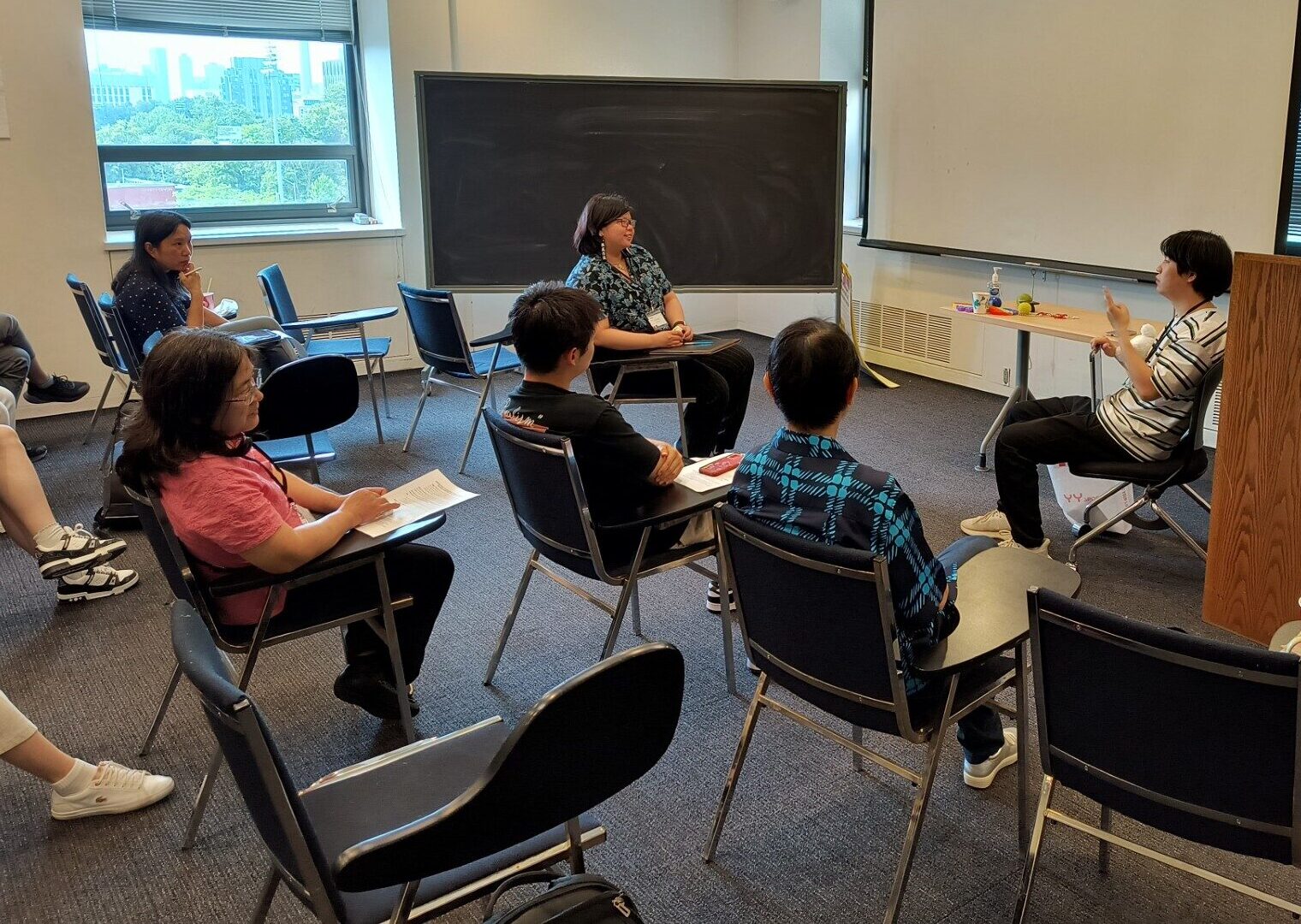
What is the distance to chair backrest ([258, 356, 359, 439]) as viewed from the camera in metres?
3.87

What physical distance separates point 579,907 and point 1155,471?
2690 mm

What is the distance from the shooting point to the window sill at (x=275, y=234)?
6.06 metres

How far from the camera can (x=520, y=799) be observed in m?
1.43

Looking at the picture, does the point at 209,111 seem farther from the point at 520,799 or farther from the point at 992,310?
the point at 520,799

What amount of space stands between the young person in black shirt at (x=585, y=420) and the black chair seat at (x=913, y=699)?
2.18 ft

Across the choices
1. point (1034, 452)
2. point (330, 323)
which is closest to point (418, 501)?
point (1034, 452)

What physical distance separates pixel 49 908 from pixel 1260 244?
4.73 meters

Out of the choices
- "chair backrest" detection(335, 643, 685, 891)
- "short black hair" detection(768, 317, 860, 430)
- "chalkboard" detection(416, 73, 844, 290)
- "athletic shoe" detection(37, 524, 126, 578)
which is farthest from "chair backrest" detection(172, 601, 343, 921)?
"chalkboard" detection(416, 73, 844, 290)

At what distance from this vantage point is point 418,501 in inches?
100

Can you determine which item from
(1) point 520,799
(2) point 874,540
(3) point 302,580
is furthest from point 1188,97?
(1) point 520,799

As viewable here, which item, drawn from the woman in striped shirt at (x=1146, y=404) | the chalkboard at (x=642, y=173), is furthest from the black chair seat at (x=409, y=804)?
the chalkboard at (x=642, y=173)

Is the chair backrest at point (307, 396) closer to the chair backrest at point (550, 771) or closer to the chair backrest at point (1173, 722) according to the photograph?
the chair backrest at point (550, 771)

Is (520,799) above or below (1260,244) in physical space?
below

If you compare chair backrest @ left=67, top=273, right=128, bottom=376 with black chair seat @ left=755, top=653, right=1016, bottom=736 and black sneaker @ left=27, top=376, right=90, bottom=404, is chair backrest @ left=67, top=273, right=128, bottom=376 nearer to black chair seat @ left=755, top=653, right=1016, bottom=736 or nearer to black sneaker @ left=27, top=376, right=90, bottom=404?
black sneaker @ left=27, top=376, right=90, bottom=404
